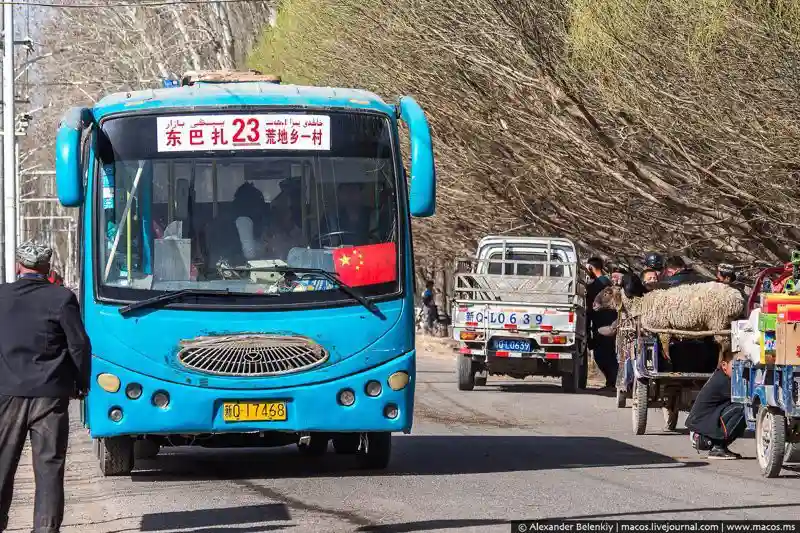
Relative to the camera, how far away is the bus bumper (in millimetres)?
12047

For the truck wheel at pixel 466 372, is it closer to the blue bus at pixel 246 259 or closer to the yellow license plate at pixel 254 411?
the blue bus at pixel 246 259

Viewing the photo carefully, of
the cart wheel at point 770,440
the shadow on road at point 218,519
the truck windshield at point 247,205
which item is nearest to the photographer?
the shadow on road at point 218,519

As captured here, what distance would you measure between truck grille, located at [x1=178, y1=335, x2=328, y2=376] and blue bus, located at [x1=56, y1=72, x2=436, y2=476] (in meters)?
0.01

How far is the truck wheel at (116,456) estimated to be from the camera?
42.2 ft

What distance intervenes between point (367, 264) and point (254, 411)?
1.41 m

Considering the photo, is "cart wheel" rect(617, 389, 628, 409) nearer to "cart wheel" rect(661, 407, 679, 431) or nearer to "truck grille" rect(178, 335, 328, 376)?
"cart wheel" rect(661, 407, 679, 431)

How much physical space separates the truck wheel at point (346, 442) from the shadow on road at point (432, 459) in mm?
90

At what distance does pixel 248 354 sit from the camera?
12.1 metres

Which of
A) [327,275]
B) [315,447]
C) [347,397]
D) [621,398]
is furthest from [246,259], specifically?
[621,398]

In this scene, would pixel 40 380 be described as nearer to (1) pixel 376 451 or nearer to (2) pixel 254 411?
(2) pixel 254 411

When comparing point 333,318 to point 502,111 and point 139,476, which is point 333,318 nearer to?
point 139,476

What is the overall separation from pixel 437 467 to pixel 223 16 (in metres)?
42.5

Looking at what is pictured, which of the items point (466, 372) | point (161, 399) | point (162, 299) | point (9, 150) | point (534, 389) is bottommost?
point (534, 389)

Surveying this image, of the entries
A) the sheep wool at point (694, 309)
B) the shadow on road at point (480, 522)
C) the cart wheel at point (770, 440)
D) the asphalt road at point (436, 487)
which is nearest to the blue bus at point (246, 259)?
the asphalt road at point (436, 487)
